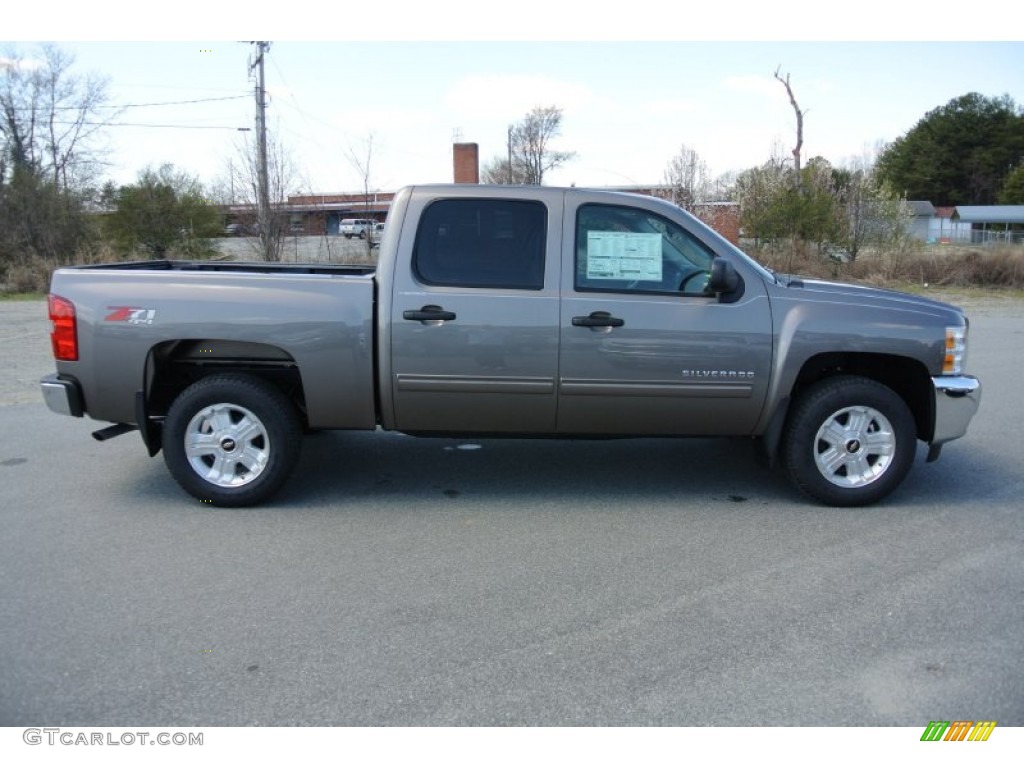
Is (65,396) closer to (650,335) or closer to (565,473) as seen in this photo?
(565,473)

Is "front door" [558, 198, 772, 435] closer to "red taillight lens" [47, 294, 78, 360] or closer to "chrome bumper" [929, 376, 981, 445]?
"chrome bumper" [929, 376, 981, 445]

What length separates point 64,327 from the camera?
5.09 m

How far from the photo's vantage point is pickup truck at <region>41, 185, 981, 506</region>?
16.6 ft

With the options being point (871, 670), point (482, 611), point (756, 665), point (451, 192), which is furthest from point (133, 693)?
point (451, 192)

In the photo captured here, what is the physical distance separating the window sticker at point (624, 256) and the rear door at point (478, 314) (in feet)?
0.80

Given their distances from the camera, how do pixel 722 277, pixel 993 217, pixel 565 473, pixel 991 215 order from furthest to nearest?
pixel 991 215 < pixel 993 217 < pixel 565 473 < pixel 722 277

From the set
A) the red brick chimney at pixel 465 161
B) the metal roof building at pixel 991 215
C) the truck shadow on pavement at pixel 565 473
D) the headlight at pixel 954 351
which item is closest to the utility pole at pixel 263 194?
the red brick chimney at pixel 465 161

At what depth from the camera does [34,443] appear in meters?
6.83

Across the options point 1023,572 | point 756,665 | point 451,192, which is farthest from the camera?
point 451,192

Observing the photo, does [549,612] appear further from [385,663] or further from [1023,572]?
[1023,572]

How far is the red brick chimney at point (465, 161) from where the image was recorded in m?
20.6

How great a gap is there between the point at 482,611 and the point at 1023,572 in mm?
2787

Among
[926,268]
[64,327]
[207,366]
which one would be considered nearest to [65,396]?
[64,327]

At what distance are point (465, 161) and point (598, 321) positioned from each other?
16.9 m
